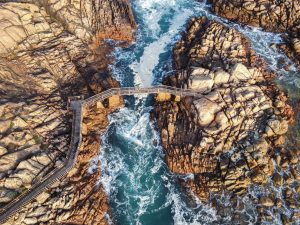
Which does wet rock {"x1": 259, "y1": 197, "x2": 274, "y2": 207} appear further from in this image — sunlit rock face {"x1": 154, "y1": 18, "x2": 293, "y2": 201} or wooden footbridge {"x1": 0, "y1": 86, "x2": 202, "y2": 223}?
wooden footbridge {"x1": 0, "y1": 86, "x2": 202, "y2": 223}

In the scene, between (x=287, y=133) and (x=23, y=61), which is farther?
(x=23, y=61)

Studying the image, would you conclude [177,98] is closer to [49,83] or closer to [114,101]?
[114,101]

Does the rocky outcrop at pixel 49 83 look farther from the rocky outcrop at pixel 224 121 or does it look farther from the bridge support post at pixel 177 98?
the rocky outcrop at pixel 224 121

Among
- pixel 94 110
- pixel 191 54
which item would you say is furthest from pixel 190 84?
pixel 94 110

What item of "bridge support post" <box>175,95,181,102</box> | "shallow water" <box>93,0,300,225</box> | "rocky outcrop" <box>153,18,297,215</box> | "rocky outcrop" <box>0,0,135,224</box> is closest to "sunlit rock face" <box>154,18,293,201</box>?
"rocky outcrop" <box>153,18,297,215</box>

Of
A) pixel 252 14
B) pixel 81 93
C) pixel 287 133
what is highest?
pixel 252 14

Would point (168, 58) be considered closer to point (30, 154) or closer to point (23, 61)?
point (23, 61)
